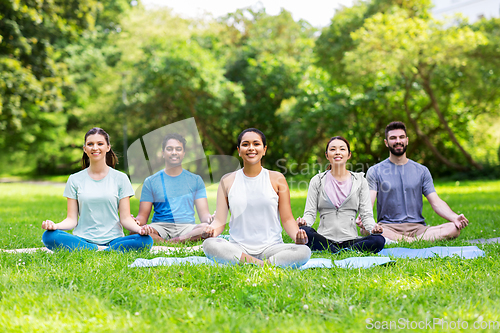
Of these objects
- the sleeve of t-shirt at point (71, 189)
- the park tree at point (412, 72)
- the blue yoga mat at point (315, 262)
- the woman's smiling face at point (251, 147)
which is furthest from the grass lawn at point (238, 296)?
the park tree at point (412, 72)

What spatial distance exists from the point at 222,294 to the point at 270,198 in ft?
3.86

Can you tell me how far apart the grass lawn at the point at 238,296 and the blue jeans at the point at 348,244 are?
574 millimetres

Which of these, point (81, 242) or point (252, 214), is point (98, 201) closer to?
point (81, 242)

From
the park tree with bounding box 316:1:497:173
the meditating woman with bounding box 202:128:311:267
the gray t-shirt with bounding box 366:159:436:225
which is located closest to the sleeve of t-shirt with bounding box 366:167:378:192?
the gray t-shirt with bounding box 366:159:436:225

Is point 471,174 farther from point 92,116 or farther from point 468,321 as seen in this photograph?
point 92,116

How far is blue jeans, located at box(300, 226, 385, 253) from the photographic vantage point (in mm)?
4852

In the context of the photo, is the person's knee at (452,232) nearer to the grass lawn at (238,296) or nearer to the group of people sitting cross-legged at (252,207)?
the group of people sitting cross-legged at (252,207)

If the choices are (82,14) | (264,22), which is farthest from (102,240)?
(264,22)

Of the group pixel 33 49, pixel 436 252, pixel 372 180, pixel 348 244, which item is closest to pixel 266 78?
pixel 33 49

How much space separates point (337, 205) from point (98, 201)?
295 cm

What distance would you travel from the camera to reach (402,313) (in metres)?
2.94

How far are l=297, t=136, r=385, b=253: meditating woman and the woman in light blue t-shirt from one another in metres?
2.06

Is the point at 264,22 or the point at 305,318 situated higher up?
the point at 264,22

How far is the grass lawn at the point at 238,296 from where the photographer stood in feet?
9.22
